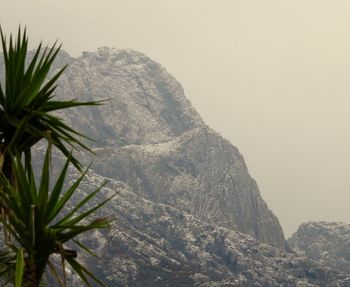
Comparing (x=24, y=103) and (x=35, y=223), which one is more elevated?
(x=24, y=103)

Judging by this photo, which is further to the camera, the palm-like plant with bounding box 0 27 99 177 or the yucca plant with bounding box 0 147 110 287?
the palm-like plant with bounding box 0 27 99 177

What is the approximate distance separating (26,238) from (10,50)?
5.11 m

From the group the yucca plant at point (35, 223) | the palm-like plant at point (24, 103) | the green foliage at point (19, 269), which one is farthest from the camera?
the palm-like plant at point (24, 103)

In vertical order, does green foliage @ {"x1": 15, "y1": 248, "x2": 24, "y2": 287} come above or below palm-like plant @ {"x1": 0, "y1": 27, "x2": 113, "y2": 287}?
below

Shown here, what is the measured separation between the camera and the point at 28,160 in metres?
15.0

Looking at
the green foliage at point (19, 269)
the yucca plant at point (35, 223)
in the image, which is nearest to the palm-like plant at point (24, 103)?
the yucca plant at point (35, 223)

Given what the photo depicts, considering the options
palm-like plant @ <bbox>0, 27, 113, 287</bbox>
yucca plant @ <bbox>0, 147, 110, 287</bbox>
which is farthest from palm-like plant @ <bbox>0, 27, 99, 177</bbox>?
yucca plant @ <bbox>0, 147, 110, 287</bbox>

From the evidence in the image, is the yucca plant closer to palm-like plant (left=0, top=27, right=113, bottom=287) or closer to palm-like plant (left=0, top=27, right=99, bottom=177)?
palm-like plant (left=0, top=27, right=113, bottom=287)

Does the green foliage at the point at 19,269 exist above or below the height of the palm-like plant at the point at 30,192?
below

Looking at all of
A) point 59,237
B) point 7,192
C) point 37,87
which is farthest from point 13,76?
point 59,237

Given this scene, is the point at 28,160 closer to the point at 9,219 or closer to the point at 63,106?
the point at 63,106

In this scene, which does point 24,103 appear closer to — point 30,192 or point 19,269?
point 30,192

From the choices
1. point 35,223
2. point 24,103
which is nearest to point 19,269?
point 35,223

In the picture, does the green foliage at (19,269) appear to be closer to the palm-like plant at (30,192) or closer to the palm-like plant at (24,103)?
the palm-like plant at (30,192)
